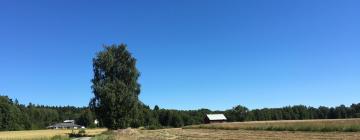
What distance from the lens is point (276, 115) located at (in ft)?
523

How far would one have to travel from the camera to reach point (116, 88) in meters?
57.2

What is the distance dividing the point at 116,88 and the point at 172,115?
80626mm

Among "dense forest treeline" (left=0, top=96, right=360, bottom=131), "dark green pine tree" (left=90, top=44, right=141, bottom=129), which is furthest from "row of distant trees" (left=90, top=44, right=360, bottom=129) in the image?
"dense forest treeline" (left=0, top=96, right=360, bottom=131)

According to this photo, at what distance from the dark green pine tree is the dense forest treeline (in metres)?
47.5

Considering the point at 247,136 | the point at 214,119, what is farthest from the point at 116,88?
the point at 214,119

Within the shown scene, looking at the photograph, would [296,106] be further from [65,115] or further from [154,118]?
[65,115]

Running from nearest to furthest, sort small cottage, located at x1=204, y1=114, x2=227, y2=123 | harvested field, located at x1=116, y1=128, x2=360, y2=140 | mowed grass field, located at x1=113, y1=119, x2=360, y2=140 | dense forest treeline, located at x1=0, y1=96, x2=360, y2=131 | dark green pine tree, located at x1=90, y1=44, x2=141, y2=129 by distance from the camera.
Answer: harvested field, located at x1=116, y1=128, x2=360, y2=140, mowed grass field, located at x1=113, y1=119, x2=360, y2=140, dark green pine tree, located at x1=90, y1=44, x2=141, y2=129, dense forest treeline, located at x1=0, y1=96, x2=360, y2=131, small cottage, located at x1=204, y1=114, x2=227, y2=123

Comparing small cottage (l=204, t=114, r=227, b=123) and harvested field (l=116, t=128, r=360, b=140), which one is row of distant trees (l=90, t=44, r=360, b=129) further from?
small cottage (l=204, t=114, r=227, b=123)

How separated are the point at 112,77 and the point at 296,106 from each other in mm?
128386

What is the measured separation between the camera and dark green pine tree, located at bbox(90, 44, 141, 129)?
5694cm

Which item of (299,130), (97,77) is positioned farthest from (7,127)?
(299,130)

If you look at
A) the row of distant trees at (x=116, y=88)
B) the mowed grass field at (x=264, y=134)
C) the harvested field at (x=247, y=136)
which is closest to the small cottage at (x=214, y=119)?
the mowed grass field at (x=264, y=134)

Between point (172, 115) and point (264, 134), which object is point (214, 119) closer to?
point (172, 115)

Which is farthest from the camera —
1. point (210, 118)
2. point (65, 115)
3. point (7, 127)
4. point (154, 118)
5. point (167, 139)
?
point (65, 115)
